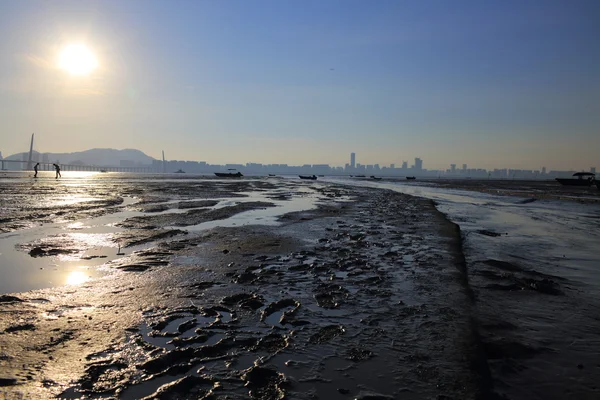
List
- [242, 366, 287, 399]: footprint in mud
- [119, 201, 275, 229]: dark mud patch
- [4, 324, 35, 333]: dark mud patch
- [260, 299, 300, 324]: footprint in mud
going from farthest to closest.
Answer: [119, 201, 275, 229]: dark mud patch → [260, 299, 300, 324]: footprint in mud → [4, 324, 35, 333]: dark mud patch → [242, 366, 287, 399]: footprint in mud

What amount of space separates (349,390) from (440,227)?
15.1m

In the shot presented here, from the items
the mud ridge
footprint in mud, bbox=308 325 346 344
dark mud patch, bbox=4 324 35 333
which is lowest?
footprint in mud, bbox=308 325 346 344

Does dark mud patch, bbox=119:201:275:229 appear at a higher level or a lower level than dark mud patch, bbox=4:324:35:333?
higher

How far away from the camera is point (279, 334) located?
5.48 meters

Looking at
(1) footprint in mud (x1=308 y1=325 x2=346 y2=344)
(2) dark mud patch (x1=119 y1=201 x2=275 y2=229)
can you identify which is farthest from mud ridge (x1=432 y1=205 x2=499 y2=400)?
(2) dark mud patch (x1=119 y1=201 x2=275 y2=229)

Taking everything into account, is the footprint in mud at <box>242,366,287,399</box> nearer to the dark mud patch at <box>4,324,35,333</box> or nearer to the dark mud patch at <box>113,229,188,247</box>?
the dark mud patch at <box>4,324,35,333</box>

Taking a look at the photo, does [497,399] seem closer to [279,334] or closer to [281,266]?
[279,334]

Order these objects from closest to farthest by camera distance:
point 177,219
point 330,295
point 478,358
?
point 478,358 → point 330,295 → point 177,219

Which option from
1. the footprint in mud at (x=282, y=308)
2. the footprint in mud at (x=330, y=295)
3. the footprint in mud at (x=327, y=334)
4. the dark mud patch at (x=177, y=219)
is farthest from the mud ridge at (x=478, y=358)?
the dark mud patch at (x=177, y=219)

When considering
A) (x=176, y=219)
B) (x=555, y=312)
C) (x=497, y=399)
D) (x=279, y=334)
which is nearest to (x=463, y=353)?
(x=497, y=399)

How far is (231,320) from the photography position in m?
5.96

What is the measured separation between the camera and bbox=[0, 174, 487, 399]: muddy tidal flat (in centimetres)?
410

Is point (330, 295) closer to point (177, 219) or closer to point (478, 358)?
point (478, 358)

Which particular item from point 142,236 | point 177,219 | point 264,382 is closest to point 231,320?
point 264,382
